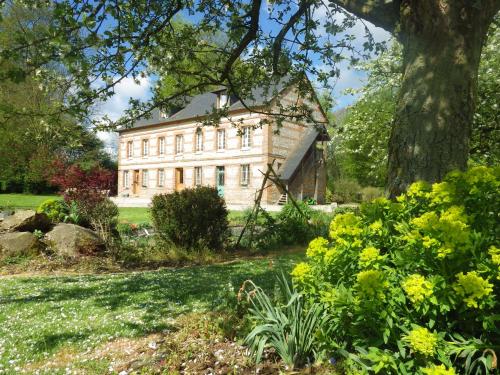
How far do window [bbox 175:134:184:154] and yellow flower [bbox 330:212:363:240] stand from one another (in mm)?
32819

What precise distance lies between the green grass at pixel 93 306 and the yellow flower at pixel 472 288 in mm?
2183

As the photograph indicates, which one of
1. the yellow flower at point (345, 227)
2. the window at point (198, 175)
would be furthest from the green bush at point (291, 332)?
the window at point (198, 175)

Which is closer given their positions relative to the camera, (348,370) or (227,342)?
(348,370)

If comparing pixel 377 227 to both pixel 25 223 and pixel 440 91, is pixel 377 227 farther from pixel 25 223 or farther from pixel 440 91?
pixel 25 223

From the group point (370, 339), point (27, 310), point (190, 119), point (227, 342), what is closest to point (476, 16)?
point (370, 339)

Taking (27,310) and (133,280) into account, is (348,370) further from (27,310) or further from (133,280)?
(133,280)

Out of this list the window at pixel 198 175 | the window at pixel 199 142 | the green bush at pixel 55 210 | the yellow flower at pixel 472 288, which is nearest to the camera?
the yellow flower at pixel 472 288

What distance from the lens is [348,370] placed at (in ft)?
7.38

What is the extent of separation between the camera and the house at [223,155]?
28719mm

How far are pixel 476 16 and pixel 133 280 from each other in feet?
17.3

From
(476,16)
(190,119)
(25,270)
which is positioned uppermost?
(190,119)

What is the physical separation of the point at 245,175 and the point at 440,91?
26.1 meters

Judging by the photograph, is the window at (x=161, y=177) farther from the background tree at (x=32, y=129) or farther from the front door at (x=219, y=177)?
the front door at (x=219, y=177)

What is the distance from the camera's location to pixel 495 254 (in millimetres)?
1923
